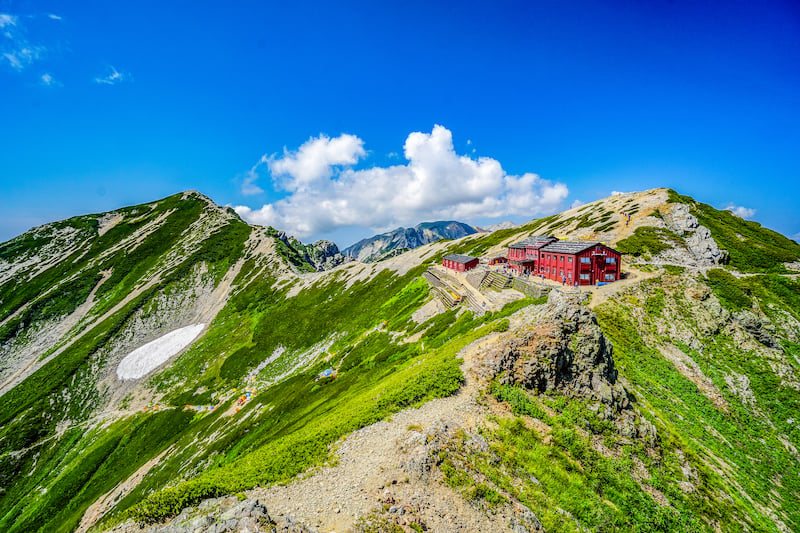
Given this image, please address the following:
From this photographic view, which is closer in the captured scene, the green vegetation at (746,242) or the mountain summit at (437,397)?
the mountain summit at (437,397)

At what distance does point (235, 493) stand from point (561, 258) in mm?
61717

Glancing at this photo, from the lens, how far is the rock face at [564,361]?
2303cm

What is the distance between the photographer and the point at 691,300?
4553 cm

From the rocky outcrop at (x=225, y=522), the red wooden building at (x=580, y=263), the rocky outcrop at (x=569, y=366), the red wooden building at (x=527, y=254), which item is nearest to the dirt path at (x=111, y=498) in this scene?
the rocky outcrop at (x=225, y=522)

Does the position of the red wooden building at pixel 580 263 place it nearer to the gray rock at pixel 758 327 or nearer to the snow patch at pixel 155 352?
the gray rock at pixel 758 327

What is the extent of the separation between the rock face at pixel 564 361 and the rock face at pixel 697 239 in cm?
5554

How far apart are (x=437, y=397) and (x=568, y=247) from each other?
5063 centimetres

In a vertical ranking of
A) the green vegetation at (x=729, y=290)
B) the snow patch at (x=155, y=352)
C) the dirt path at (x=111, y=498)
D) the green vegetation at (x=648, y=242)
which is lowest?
the dirt path at (x=111, y=498)

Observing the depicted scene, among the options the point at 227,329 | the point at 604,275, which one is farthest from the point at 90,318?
the point at 604,275

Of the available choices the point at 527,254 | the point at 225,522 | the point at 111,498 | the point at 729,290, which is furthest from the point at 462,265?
the point at 111,498

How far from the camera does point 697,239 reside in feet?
221

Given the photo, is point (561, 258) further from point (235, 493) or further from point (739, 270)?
point (235, 493)

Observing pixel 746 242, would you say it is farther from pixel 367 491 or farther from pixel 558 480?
pixel 367 491

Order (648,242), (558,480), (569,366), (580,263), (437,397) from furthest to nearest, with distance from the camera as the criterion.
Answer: (648,242), (580,263), (569,366), (437,397), (558,480)
